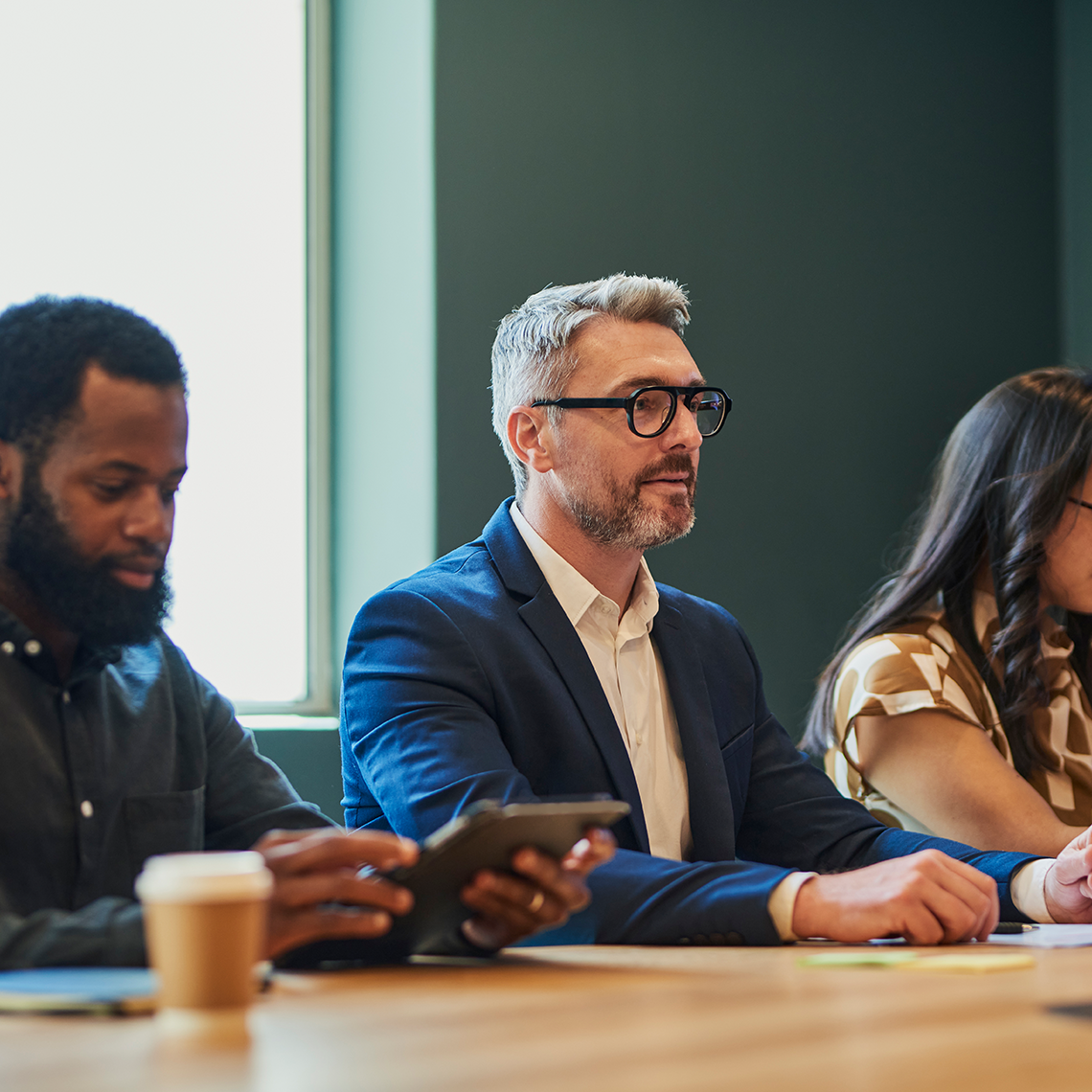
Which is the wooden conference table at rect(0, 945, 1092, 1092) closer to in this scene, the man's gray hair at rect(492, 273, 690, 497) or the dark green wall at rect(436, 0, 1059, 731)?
the man's gray hair at rect(492, 273, 690, 497)

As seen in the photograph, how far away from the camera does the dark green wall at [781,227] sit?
2941mm

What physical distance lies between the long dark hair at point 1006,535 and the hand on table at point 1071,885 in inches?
23.9

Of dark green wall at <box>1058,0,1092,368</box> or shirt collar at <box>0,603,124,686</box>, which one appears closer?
shirt collar at <box>0,603,124,686</box>

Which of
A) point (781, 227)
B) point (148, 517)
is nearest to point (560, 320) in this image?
point (148, 517)

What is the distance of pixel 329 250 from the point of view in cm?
311

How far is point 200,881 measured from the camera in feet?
2.81

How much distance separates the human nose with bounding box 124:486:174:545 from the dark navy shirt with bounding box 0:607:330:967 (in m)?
0.14

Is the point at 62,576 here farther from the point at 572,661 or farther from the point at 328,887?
the point at 572,661

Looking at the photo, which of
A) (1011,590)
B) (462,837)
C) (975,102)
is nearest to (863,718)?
(1011,590)

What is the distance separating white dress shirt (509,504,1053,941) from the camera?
197 cm

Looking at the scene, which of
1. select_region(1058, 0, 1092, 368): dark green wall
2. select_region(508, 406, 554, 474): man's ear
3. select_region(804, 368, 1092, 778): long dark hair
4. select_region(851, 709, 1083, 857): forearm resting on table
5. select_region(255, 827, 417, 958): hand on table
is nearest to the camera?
select_region(255, 827, 417, 958): hand on table

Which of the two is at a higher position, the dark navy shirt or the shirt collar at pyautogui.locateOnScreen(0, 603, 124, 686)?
the shirt collar at pyautogui.locateOnScreen(0, 603, 124, 686)

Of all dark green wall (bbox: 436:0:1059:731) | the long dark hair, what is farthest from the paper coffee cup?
dark green wall (bbox: 436:0:1059:731)

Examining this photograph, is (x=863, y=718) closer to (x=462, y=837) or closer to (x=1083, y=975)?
(x=1083, y=975)
